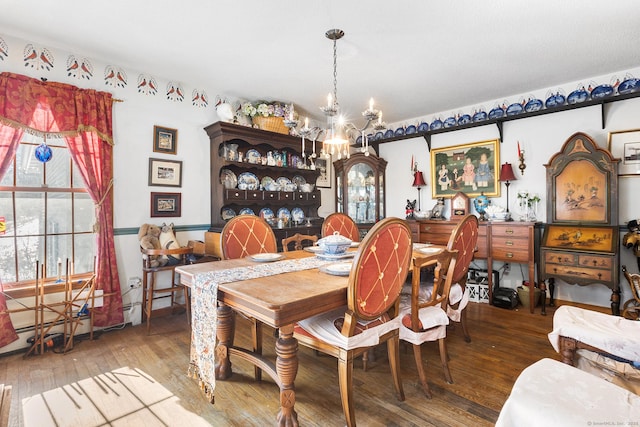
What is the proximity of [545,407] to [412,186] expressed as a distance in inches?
162

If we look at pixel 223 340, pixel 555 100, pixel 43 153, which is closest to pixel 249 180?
pixel 43 153

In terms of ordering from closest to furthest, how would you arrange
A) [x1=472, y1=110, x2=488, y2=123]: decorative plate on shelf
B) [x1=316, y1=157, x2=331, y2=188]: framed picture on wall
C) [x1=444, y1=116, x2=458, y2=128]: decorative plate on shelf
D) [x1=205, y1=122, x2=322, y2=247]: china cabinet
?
[x1=205, y1=122, x2=322, y2=247]: china cabinet, [x1=472, y1=110, x2=488, y2=123]: decorative plate on shelf, [x1=444, y1=116, x2=458, y2=128]: decorative plate on shelf, [x1=316, y1=157, x2=331, y2=188]: framed picture on wall

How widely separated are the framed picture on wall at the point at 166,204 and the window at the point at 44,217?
515mm

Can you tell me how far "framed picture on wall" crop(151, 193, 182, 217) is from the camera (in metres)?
3.25

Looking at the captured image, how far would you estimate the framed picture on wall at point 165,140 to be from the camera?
325cm

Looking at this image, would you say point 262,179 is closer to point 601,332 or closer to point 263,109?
point 263,109

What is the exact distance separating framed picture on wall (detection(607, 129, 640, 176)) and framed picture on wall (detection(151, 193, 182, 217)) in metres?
4.60

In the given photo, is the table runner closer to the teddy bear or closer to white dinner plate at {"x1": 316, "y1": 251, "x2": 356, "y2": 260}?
white dinner plate at {"x1": 316, "y1": 251, "x2": 356, "y2": 260}

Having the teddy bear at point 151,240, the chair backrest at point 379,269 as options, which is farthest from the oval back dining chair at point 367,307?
the teddy bear at point 151,240

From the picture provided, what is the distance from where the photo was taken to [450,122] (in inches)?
176

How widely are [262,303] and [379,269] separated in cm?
59

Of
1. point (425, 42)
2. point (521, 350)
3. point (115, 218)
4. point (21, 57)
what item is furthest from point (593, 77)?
point (21, 57)

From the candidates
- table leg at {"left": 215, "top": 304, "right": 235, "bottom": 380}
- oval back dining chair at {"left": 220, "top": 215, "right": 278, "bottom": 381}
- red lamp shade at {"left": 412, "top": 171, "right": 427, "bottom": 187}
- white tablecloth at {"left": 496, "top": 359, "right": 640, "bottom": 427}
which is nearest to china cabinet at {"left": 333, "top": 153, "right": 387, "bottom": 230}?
red lamp shade at {"left": 412, "top": 171, "right": 427, "bottom": 187}

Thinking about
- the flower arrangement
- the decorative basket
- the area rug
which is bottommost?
the area rug
